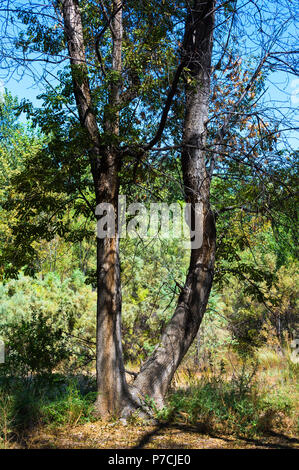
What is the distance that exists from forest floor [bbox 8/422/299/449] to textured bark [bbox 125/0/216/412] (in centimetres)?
78

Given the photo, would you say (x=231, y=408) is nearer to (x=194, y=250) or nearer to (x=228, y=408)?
(x=228, y=408)

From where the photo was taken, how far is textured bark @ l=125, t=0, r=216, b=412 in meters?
5.33

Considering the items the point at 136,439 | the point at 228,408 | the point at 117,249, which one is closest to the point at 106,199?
the point at 117,249

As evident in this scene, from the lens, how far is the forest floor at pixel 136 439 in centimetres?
399

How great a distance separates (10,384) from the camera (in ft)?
17.3

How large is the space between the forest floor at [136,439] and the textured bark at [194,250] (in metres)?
0.78

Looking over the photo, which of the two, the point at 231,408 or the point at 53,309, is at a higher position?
the point at 53,309

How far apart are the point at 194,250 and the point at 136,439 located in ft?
8.25

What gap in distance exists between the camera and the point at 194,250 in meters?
5.64

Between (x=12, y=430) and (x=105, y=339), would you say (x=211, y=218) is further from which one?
(x=12, y=430)

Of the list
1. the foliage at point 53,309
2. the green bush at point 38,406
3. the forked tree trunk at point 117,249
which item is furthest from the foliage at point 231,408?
the foliage at point 53,309

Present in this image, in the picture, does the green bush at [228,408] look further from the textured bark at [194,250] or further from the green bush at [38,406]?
the green bush at [38,406]

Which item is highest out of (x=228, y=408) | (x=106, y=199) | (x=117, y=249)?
(x=106, y=199)

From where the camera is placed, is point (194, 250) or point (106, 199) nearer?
point (106, 199)
